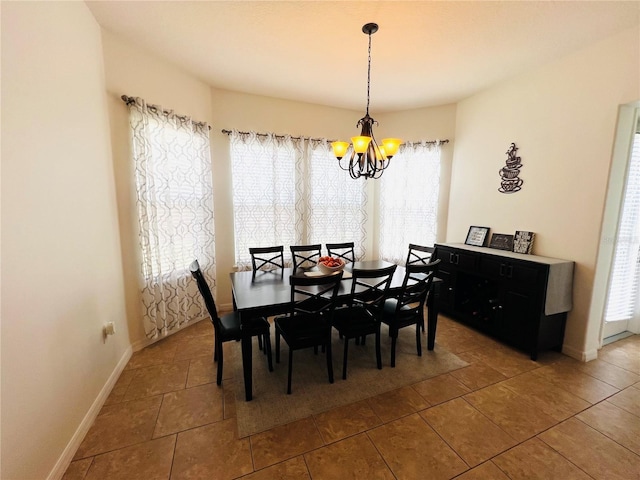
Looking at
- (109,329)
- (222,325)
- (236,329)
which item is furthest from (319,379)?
(109,329)

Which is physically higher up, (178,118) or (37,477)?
(178,118)

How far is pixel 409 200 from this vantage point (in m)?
4.07

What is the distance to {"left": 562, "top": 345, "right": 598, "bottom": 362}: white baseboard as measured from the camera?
8.25 ft

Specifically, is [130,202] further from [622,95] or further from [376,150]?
[622,95]

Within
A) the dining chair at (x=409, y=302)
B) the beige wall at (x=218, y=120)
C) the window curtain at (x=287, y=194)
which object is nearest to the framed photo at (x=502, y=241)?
the beige wall at (x=218, y=120)

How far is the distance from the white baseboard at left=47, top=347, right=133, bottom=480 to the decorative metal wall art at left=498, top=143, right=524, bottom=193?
4359 mm

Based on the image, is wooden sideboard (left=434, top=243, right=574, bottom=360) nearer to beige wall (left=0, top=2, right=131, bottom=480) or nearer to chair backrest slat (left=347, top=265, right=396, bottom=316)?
chair backrest slat (left=347, top=265, right=396, bottom=316)

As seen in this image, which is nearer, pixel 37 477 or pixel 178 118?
pixel 37 477

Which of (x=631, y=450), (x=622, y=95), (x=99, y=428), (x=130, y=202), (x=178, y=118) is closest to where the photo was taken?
(x=631, y=450)

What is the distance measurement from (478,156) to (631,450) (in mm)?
2986

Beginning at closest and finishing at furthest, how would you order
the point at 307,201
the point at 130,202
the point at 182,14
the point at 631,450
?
the point at 631,450, the point at 182,14, the point at 130,202, the point at 307,201

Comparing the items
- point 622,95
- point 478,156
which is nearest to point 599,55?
point 622,95

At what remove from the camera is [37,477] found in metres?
1.28

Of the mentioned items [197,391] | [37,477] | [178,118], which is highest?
[178,118]
